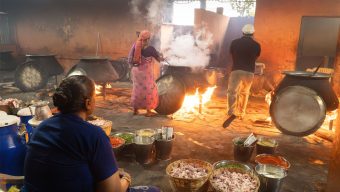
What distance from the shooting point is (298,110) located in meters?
6.33

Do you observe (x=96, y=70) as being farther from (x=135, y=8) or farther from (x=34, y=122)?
(x=135, y=8)

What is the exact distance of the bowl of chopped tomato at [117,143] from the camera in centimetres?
511

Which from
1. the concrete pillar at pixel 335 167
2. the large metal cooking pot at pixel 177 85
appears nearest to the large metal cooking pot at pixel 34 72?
the large metal cooking pot at pixel 177 85

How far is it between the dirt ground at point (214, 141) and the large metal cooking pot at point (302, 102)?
0.38 meters

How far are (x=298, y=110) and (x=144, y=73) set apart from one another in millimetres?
4006

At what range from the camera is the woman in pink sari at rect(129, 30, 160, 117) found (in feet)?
23.9

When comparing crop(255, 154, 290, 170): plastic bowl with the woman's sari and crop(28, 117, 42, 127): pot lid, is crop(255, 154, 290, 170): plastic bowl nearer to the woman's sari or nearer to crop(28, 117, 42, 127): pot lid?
crop(28, 117, 42, 127): pot lid

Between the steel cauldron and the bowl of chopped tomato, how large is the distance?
1900mm

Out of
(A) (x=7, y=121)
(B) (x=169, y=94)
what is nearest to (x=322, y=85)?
(B) (x=169, y=94)

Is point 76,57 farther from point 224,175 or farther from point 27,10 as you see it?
point 224,175

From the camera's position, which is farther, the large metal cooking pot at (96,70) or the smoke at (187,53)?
the large metal cooking pot at (96,70)

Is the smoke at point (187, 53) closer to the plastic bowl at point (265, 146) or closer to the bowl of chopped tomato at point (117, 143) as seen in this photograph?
the plastic bowl at point (265, 146)

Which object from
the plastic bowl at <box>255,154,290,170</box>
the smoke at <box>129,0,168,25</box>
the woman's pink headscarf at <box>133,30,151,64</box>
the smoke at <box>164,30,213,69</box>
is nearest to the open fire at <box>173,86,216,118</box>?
the smoke at <box>164,30,213,69</box>

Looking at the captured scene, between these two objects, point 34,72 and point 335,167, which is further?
point 34,72
